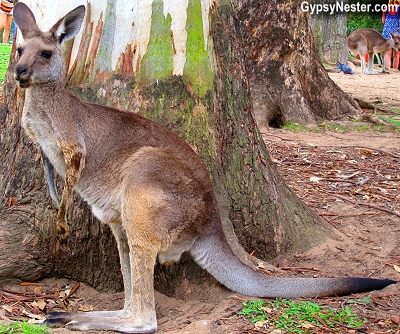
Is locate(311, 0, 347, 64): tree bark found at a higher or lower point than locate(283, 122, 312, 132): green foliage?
higher

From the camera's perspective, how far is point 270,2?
7090 mm

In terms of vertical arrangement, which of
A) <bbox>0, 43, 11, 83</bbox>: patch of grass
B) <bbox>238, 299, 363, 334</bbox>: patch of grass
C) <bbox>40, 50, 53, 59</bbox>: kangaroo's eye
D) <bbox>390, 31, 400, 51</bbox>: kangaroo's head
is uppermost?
<bbox>390, 31, 400, 51</bbox>: kangaroo's head

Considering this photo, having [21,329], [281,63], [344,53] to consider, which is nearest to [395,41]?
[344,53]

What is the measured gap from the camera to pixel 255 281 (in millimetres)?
3287

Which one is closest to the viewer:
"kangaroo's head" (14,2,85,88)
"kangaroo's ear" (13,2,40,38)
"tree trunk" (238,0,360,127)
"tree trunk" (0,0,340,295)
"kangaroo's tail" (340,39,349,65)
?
"kangaroo's head" (14,2,85,88)

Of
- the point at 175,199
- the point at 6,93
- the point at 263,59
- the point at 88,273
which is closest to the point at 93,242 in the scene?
the point at 88,273

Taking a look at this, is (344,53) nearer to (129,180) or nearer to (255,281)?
(255,281)

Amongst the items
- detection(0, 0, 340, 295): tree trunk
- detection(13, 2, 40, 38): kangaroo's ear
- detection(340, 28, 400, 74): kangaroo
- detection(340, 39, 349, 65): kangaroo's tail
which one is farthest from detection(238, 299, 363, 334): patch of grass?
detection(340, 28, 400, 74): kangaroo

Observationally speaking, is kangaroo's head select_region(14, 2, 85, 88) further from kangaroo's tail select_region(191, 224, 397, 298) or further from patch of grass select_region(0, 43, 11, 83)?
patch of grass select_region(0, 43, 11, 83)

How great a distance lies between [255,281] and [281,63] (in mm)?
4676

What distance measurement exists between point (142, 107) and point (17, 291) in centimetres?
140

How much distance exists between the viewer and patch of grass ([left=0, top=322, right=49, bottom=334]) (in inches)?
115

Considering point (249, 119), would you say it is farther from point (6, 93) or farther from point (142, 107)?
point (6, 93)

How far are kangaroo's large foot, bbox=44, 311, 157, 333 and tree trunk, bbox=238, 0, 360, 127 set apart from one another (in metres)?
4.64
